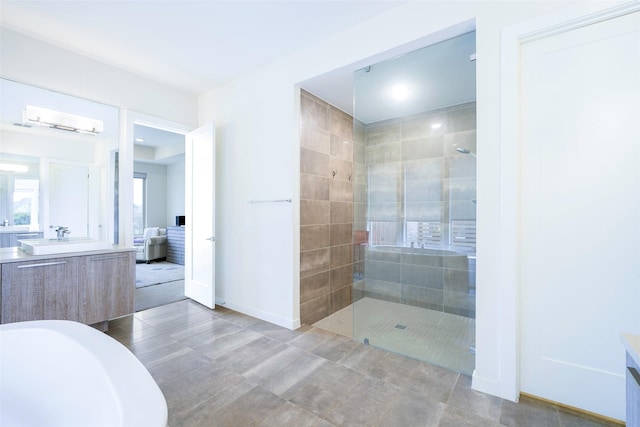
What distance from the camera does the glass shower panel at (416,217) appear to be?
2.45 m

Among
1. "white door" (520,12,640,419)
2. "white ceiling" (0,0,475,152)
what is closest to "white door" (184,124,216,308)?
"white ceiling" (0,0,475,152)

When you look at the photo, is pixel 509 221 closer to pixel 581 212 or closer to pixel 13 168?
pixel 581 212

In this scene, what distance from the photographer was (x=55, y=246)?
239 centimetres

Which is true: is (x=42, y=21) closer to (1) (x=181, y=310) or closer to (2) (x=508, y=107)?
(1) (x=181, y=310)

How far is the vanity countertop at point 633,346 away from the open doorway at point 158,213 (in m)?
4.02

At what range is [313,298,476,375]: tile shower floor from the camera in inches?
87.9

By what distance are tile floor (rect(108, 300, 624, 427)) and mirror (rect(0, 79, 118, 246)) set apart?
1.25 m

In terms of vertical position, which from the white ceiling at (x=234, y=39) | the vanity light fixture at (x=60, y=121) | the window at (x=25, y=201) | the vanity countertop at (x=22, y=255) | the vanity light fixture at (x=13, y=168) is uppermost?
the white ceiling at (x=234, y=39)

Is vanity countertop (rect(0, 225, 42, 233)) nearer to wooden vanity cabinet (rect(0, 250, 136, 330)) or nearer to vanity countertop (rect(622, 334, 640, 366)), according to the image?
wooden vanity cabinet (rect(0, 250, 136, 330))

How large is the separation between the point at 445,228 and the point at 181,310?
316 centimetres

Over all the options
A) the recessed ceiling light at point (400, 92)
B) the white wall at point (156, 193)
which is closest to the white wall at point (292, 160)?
the recessed ceiling light at point (400, 92)

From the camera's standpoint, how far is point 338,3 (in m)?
2.09

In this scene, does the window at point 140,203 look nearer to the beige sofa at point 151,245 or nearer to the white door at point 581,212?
the beige sofa at point 151,245

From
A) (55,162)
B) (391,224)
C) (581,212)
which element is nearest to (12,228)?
(55,162)
